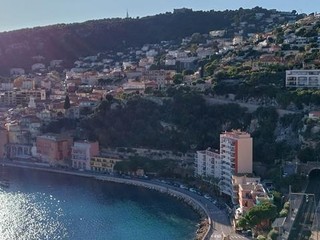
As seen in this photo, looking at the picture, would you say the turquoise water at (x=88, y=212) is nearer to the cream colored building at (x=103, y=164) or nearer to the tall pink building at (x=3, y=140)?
the cream colored building at (x=103, y=164)

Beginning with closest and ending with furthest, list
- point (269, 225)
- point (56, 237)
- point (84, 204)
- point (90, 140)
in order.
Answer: point (269, 225) < point (56, 237) < point (84, 204) < point (90, 140)

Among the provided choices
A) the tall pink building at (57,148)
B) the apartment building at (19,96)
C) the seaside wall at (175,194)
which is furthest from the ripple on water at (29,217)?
the apartment building at (19,96)

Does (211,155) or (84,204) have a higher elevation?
(211,155)

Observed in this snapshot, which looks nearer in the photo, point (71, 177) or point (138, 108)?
point (71, 177)

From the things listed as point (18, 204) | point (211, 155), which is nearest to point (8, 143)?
point (18, 204)

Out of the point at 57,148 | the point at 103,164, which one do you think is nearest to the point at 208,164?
the point at 103,164

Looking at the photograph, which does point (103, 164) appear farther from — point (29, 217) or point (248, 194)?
point (248, 194)

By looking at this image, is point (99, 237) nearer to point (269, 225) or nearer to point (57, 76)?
point (269, 225)

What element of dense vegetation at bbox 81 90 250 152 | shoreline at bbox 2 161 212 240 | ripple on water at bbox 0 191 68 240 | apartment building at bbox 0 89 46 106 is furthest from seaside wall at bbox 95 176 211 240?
apartment building at bbox 0 89 46 106
